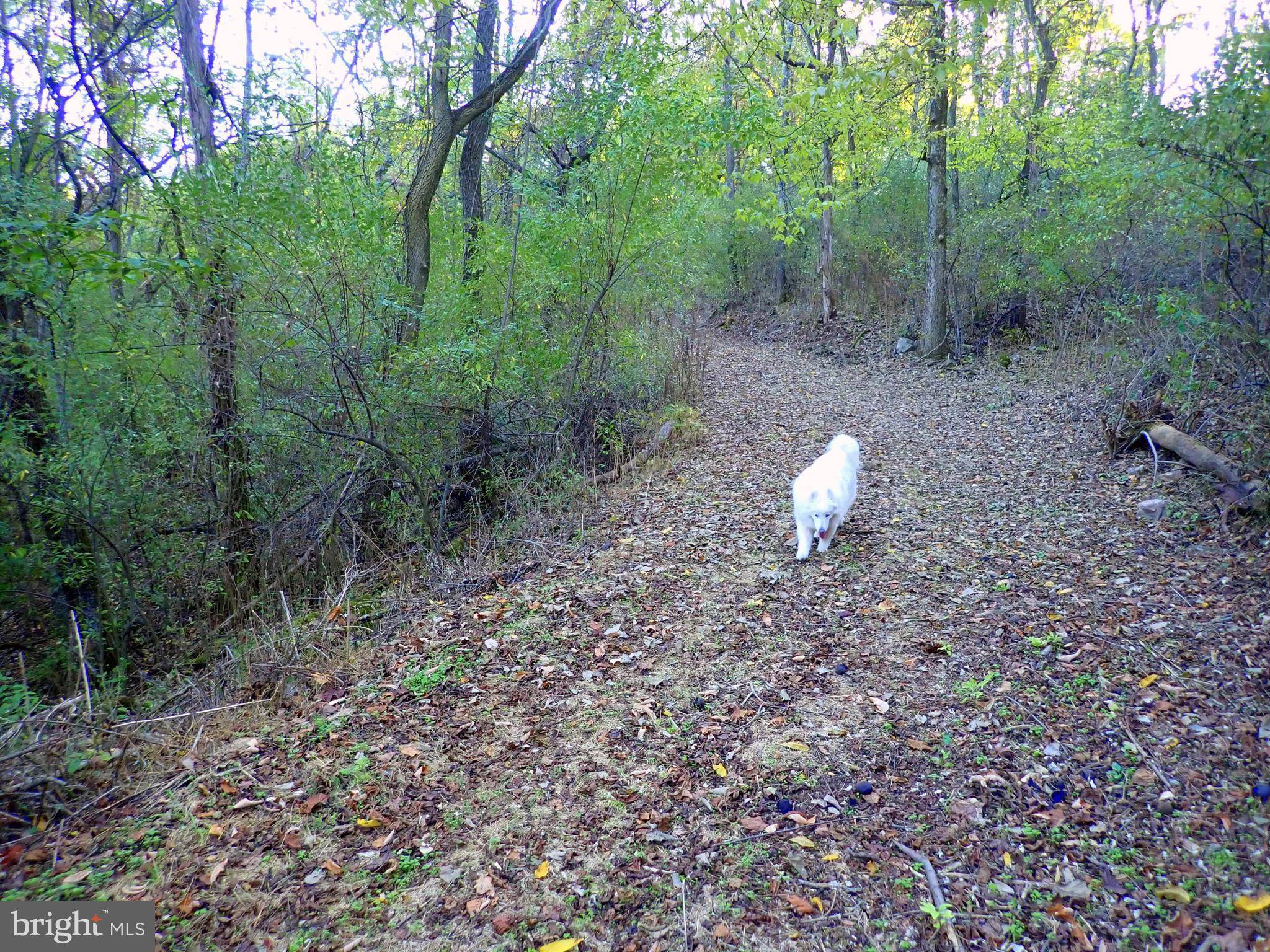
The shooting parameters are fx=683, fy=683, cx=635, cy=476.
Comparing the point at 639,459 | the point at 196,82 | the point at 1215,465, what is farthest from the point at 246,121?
the point at 1215,465

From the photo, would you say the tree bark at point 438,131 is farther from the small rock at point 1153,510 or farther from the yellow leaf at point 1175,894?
the yellow leaf at point 1175,894

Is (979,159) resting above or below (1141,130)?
above

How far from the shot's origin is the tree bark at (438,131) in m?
8.49

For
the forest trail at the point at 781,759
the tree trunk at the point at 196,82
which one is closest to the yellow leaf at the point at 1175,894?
the forest trail at the point at 781,759

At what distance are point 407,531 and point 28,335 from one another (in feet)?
11.8

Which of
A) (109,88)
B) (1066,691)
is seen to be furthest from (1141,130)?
(109,88)

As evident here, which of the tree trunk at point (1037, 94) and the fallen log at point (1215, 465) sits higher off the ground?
the tree trunk at point (1037, 94)

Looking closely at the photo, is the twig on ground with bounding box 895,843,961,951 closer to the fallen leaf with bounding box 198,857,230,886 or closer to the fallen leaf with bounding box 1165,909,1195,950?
the fallen leaf with bounding box 1165,909,1195,950

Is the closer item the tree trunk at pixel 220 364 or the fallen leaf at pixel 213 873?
the fallen leaf at pixel 213 873

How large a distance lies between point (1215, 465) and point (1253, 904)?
194 inches

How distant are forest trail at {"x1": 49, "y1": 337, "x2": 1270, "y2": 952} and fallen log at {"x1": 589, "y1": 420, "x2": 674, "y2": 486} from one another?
8.32 feet

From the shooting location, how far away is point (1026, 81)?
15.9 m

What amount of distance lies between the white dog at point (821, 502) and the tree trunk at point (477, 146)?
19.0 feet

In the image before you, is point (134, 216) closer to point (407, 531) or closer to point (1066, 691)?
point (407, 531)
